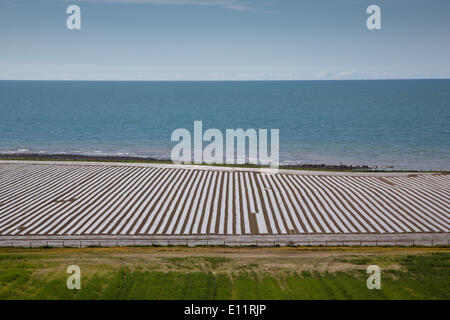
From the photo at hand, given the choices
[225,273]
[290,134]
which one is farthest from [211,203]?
[290,134]

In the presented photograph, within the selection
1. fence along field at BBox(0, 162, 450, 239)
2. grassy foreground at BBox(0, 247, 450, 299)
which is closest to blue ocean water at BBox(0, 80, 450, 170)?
fence along field at BBox(0, 162, 450, 239)

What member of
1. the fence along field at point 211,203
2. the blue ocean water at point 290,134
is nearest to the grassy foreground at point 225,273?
the fence along field at point 211,203

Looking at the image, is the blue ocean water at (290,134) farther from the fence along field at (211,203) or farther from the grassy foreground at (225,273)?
the grassy foreground at (225,273)

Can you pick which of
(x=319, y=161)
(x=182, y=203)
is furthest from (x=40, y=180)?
(x=319, y=161)

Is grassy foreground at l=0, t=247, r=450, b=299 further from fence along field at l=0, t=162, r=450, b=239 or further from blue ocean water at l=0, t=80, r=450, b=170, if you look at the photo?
blue ocean water at l=0, t=80, r=450, b=170

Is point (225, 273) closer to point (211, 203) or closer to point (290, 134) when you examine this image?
point (211, 203)

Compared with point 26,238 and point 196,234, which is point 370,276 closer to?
point 196,234
